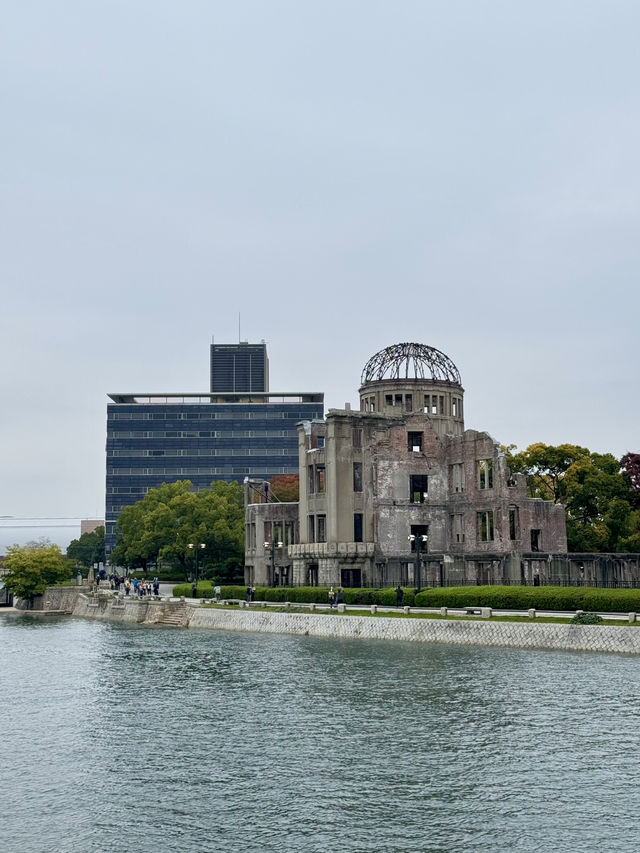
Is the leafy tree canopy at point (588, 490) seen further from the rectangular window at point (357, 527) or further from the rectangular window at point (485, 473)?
the rectangular window at point (357, 527)

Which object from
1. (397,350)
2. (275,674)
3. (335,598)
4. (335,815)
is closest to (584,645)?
(275,674)

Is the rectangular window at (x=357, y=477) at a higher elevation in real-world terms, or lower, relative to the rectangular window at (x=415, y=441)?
lower

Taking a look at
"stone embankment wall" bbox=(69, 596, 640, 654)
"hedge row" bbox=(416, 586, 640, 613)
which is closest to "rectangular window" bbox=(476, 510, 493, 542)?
"hedge row" bbox=(416, 586, 640, 613)

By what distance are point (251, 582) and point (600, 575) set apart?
3410 cm

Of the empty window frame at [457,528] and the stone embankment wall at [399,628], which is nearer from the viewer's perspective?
the stone embankment wall at [399,628]

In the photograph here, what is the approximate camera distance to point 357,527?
287ft

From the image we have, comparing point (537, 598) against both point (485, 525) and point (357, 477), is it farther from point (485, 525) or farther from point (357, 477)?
point (357, 477)

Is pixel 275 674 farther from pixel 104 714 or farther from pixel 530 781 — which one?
pixel 530 781

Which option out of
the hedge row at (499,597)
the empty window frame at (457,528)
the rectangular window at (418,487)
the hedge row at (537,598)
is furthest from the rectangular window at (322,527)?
the hedge row at (537,598)

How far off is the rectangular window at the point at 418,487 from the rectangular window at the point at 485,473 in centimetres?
559

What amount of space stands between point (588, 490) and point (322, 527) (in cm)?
2460

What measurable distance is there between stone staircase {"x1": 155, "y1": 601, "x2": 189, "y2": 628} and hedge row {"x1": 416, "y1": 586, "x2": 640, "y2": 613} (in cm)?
2330

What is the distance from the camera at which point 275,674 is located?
47.0 meters

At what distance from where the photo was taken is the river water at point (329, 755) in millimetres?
22688
